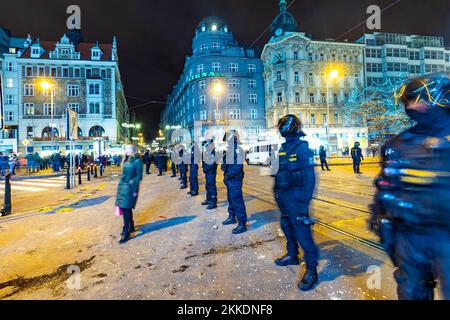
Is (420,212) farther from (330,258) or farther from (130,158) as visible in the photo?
(130,158)

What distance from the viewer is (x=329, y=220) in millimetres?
5254

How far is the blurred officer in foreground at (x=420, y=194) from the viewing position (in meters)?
1.65

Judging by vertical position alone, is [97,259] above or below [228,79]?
below

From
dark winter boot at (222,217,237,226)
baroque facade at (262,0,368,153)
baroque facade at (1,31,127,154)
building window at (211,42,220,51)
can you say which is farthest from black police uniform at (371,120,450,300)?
building window at (211,42,220,51)

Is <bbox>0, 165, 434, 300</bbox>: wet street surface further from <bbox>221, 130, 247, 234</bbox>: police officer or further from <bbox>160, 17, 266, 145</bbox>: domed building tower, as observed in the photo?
<bbox>160, 17, 266, 145</bbox>: domed building tower

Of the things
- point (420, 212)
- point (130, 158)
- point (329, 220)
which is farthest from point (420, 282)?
point (130, 158)

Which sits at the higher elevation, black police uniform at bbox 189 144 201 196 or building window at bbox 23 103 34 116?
building window at bbox 23 103 34 116

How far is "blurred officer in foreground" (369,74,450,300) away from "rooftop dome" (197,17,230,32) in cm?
5288

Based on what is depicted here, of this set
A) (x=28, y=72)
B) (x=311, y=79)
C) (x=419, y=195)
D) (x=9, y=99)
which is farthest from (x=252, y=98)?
(x=419, y=195)

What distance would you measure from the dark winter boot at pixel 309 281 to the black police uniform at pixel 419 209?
0.98m

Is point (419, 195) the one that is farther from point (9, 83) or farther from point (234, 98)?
point (9, 83)

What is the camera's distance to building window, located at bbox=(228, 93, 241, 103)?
47.9 metres

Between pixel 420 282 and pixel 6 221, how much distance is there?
28.2ft

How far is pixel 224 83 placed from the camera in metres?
47.0
